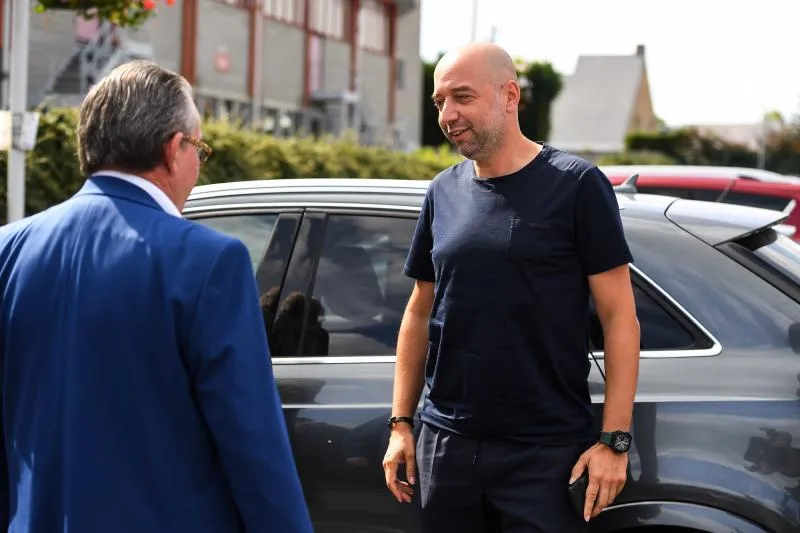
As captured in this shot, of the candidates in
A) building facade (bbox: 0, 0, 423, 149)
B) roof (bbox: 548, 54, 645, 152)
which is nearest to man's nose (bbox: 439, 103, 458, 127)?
building facade (bbox: 0, 0, 423, 149)

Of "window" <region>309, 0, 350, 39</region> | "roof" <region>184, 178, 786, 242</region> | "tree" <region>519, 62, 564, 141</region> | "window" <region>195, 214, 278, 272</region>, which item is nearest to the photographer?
"roof" <region>184, 178, 786, 242</region>

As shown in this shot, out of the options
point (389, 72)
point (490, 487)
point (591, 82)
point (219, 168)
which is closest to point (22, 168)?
point (219, 168)

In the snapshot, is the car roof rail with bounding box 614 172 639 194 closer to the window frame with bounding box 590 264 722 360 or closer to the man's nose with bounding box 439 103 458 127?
the window frame with bounding box 590 264 722 360

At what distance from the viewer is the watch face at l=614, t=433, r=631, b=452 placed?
288 cm

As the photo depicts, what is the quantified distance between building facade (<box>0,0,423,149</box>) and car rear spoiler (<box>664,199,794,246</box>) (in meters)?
19.9

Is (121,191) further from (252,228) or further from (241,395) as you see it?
(252,228)

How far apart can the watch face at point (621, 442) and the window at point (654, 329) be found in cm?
49

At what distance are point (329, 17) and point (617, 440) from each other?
1404 inches

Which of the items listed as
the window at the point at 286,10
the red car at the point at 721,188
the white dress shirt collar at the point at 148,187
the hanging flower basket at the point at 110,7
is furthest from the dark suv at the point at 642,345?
the window at the point at 286,10

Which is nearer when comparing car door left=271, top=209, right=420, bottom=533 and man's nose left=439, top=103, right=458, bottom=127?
man's nose left=439, top=103, right=458, bottom=127

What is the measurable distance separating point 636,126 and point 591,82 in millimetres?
4658

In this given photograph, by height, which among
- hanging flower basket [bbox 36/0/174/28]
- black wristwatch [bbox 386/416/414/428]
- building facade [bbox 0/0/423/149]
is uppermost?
building facade [bbox 0/0/423/149]

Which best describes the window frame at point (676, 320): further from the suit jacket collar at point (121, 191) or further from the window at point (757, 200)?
the window at point (757, 200)

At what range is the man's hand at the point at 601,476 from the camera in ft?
9.47
